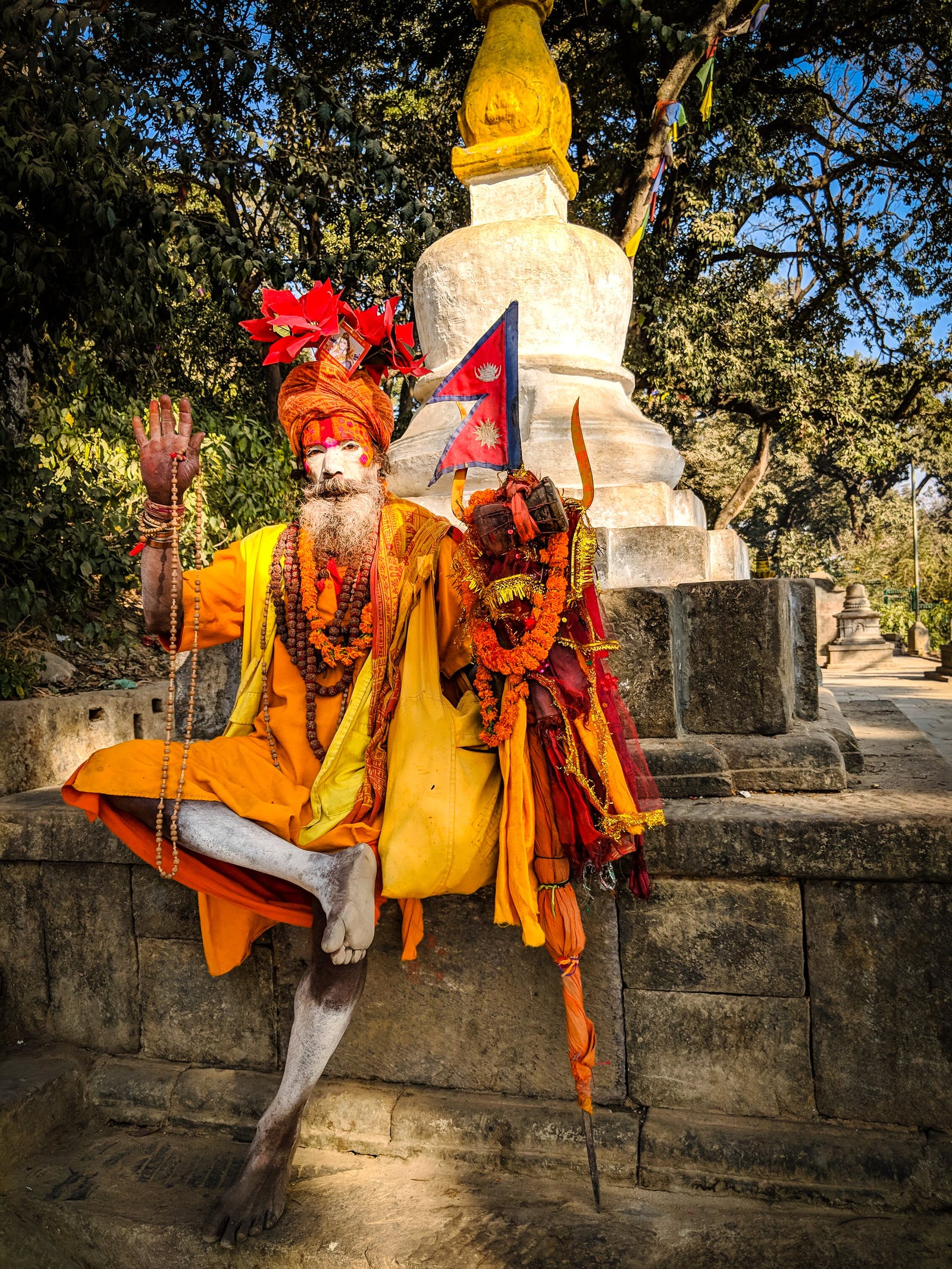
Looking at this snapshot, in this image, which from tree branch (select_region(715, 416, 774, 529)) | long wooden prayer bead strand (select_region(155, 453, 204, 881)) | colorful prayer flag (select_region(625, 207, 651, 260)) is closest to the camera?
long wooden prayer bead strand (select_region(155, 453, 204, 881))

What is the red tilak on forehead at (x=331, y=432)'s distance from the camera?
2555 mm

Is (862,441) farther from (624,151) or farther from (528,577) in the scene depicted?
(528,577)

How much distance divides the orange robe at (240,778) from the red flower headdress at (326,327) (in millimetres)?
627

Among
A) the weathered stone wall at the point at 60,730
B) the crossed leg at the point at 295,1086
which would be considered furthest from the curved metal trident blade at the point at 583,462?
the weathered stone wall at the point at 60,730

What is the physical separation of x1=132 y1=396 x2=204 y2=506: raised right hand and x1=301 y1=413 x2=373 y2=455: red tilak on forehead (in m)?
0.37

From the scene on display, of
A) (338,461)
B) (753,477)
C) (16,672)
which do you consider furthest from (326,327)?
(753,477)

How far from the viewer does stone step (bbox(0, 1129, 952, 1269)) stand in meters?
2.03

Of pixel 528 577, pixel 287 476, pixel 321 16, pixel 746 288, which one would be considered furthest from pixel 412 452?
pixel 746 288

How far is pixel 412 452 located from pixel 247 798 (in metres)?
1.75

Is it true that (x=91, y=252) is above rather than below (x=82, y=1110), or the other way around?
above

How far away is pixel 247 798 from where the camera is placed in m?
2.28

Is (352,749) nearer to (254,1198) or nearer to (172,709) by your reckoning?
(172,709)

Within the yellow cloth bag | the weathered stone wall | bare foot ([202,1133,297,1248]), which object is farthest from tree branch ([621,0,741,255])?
bare foot ([202,1133,297,1248])

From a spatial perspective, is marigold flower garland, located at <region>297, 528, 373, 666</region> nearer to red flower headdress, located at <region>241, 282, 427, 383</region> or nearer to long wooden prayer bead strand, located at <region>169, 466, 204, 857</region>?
long wooden prayer bead strand, located at <region>169, 466, 204, 857</region>
